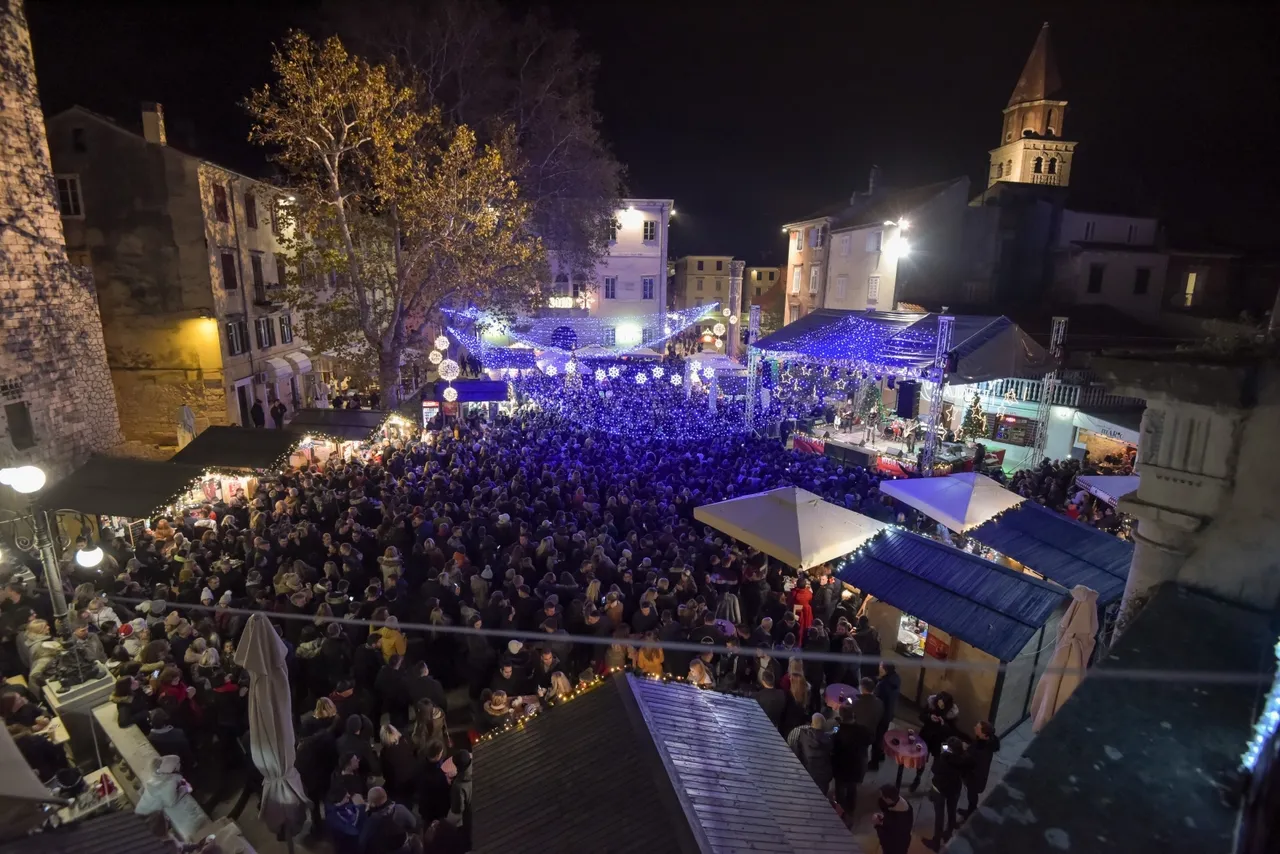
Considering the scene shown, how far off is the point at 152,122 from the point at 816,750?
73.9 feet

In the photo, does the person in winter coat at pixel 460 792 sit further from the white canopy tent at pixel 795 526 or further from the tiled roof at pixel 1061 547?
the tiled roof at pixel 1061 547

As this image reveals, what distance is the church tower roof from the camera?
3650 cm

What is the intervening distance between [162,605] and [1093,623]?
9586 millimetres

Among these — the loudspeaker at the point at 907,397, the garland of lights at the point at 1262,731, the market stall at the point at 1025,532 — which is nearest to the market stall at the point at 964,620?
the market stall at the point at 1025,532

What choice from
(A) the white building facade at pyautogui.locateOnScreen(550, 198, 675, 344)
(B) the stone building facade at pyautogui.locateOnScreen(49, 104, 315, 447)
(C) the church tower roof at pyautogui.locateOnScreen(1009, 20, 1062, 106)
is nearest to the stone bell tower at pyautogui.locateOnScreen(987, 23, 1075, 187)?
(C) the church tower roof at pyautogui.locateOnScreen(1009, 20, 1062, 106)

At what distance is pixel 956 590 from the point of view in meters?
7.87

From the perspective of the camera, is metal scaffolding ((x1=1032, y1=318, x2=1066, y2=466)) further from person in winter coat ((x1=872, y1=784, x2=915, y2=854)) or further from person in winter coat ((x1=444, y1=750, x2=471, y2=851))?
person in winter coat ((x1=444, y1=750, x2=471, y2=851))

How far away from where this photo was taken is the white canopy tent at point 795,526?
8.97 m

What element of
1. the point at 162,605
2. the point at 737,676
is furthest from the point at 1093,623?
the point at 162,605

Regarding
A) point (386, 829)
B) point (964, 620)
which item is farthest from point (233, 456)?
point (964, 620)

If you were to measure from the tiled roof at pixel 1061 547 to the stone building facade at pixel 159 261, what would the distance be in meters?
20.0

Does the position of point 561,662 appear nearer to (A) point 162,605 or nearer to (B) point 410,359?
(A) point 162,605

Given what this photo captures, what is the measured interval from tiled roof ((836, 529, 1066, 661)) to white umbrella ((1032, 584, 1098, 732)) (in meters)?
0.54

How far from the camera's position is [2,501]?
12555mm
